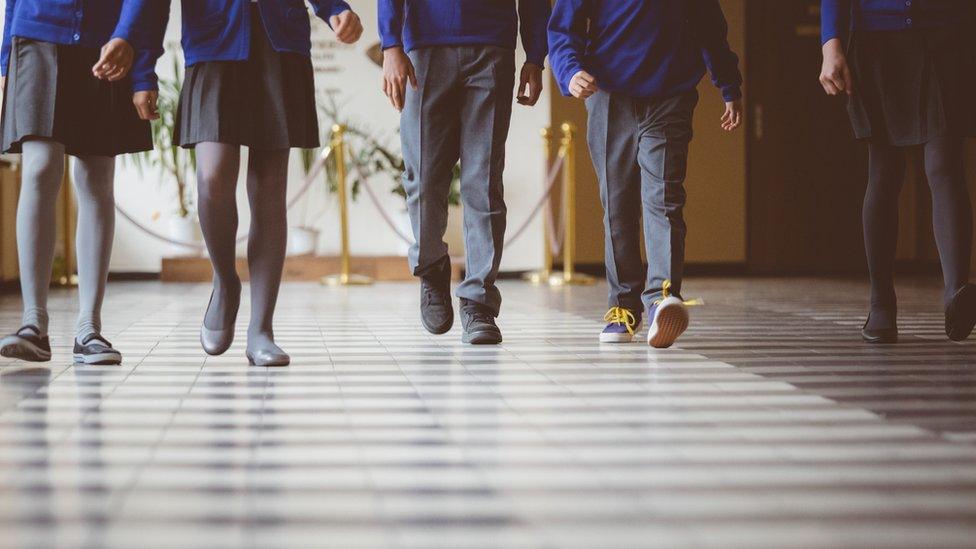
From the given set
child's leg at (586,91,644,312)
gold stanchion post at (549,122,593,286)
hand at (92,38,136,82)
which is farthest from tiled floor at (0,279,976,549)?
gold stanchion post at (549,122,593,286)

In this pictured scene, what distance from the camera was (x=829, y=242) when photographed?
8.63 metres

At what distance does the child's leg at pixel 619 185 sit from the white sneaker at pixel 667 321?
0.99 ft

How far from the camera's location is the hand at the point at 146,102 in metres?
2.70

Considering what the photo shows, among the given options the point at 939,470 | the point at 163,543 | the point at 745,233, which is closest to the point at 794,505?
the point at 939,470

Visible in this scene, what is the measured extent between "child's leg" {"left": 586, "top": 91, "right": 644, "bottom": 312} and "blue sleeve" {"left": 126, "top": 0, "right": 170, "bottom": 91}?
1167mm

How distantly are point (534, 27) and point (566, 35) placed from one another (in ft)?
0.45

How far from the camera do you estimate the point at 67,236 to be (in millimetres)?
7223

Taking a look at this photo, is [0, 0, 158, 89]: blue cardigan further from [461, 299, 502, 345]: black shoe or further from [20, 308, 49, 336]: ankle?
[461, 299, 502, 345]: black shoe

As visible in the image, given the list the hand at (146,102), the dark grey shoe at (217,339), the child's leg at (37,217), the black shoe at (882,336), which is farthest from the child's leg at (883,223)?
the child's leg at (37,217)

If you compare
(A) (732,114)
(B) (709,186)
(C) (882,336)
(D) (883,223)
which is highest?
(A) (732,114)

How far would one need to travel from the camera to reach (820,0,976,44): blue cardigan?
10.0ft

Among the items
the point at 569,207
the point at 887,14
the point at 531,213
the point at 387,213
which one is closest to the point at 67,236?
the point at 387,213

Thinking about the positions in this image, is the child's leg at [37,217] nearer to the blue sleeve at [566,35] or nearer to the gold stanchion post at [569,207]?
the blue sleeve at [566,35]

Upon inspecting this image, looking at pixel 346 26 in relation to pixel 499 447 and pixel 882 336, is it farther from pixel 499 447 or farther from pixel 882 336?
pixel 882 336
